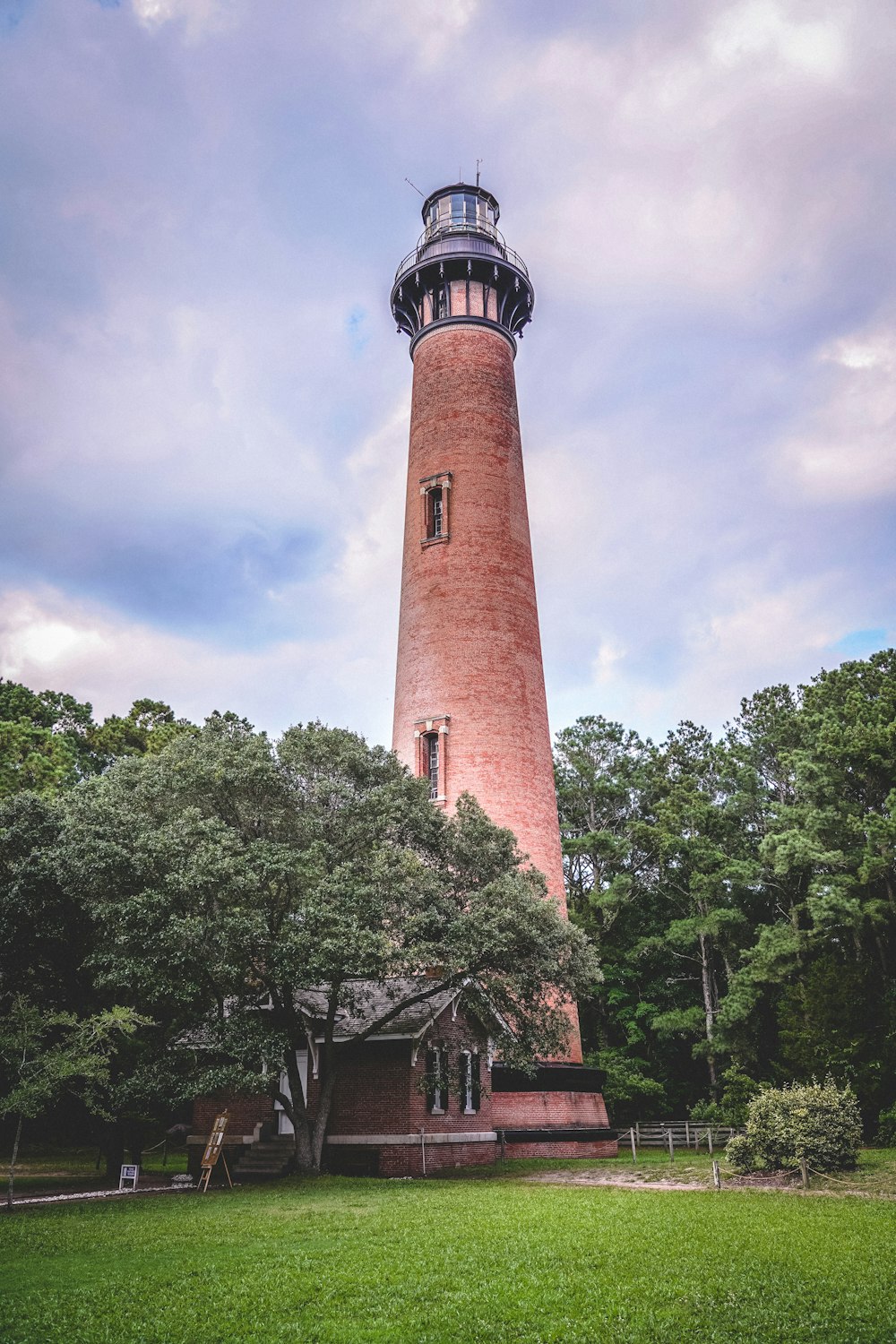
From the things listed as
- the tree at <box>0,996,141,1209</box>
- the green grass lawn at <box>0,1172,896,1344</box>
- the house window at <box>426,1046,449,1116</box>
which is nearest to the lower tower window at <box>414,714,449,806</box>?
the house window at <box>426,1046,449,1116</box>

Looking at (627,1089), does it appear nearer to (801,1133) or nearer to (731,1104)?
(731,1104)

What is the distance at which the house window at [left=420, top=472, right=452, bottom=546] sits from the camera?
25984mm

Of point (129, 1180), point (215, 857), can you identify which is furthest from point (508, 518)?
point (129, 1180)

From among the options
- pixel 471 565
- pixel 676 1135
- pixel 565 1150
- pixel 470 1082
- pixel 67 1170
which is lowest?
pixel 67 1170

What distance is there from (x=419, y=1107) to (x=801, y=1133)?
7070 mm

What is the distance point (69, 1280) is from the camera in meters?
9.11

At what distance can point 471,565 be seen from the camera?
25375 mm

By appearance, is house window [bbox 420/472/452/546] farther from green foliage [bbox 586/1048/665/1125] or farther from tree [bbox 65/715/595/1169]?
green foliage [bbox 586/1048/665/1125]

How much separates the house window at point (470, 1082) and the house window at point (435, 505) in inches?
496

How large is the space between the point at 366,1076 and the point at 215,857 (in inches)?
252

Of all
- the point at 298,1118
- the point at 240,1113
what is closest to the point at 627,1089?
the point at 240,1113

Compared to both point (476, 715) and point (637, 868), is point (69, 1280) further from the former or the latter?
point (637, 868)

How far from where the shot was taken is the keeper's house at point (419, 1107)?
62.5ft

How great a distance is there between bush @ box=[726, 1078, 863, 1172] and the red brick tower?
663 centimetres
